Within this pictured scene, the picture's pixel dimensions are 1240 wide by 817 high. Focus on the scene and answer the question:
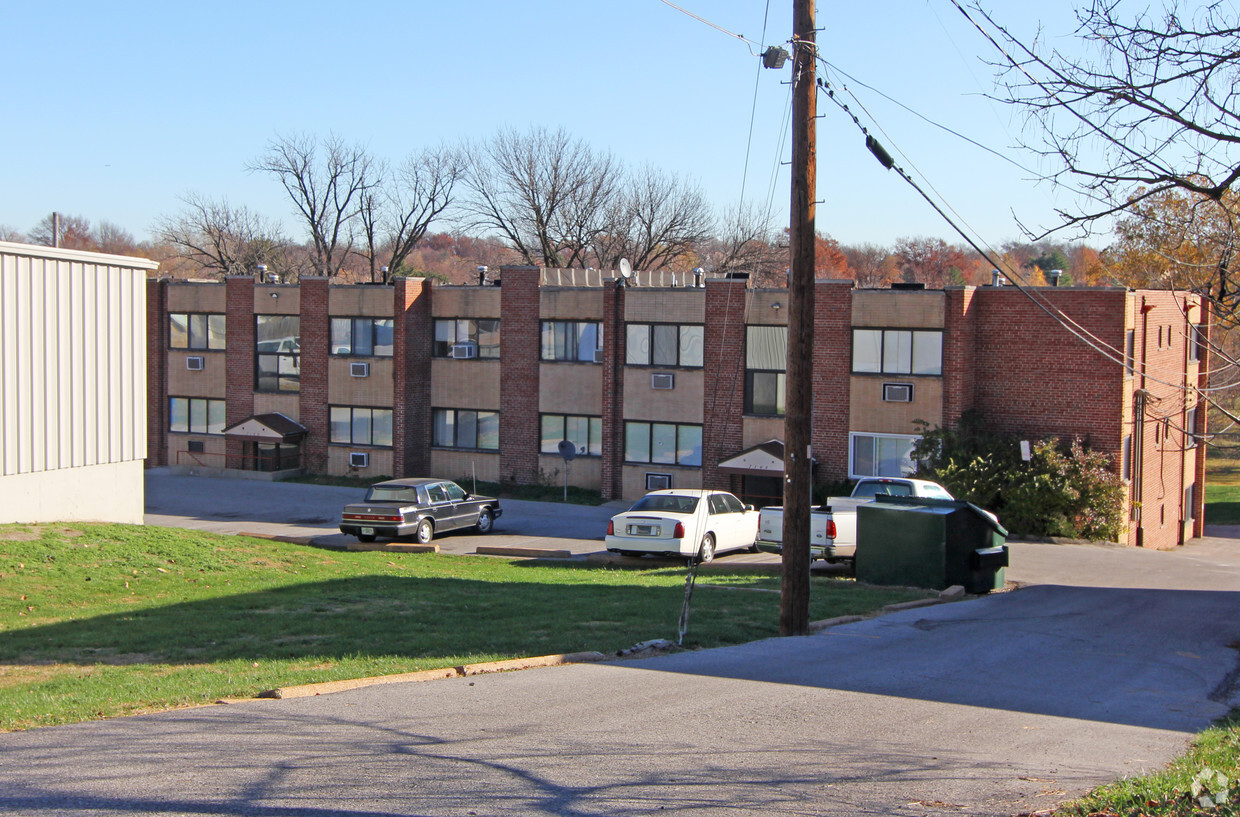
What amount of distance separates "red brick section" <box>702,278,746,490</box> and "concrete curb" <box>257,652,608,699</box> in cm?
2169

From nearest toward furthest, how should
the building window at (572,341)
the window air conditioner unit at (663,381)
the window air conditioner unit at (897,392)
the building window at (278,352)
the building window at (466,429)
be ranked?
the window air conditioner unit at (897,392) → the window air conditioner unit at (663,381) → the building window at (572,341) → the building window at (466,429) → the building window at (278,352)

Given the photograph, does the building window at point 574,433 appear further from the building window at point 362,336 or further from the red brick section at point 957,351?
the red brick section at point 957,351

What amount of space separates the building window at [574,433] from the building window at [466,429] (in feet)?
6.24

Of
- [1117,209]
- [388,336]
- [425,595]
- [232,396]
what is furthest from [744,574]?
→ [232,396]

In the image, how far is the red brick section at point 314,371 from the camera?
38.6 metres

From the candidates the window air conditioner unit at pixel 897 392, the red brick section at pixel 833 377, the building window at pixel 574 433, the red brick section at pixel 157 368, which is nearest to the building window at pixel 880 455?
the red brick section at pixel 833 377

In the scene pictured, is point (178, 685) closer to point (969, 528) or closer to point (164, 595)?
point (164, 595)

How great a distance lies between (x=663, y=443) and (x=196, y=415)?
733 inches

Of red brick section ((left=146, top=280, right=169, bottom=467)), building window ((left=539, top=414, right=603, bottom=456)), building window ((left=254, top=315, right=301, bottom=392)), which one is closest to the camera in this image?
building window ((left=539, top=414, right=603, bottom=456))

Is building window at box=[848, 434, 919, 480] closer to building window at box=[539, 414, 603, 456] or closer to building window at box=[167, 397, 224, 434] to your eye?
building window at box=[539, 414, 603, 456]

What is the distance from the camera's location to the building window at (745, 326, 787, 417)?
3231 centimetres

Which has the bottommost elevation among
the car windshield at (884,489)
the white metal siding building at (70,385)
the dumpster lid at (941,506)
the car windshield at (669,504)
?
the car windshield at (669,504)

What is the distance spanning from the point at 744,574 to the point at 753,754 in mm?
12643

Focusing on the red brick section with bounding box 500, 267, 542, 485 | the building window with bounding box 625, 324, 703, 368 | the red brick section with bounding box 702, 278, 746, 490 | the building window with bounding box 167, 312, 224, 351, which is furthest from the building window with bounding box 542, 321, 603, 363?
the building window with bounding box 167, 312, 224, 351
